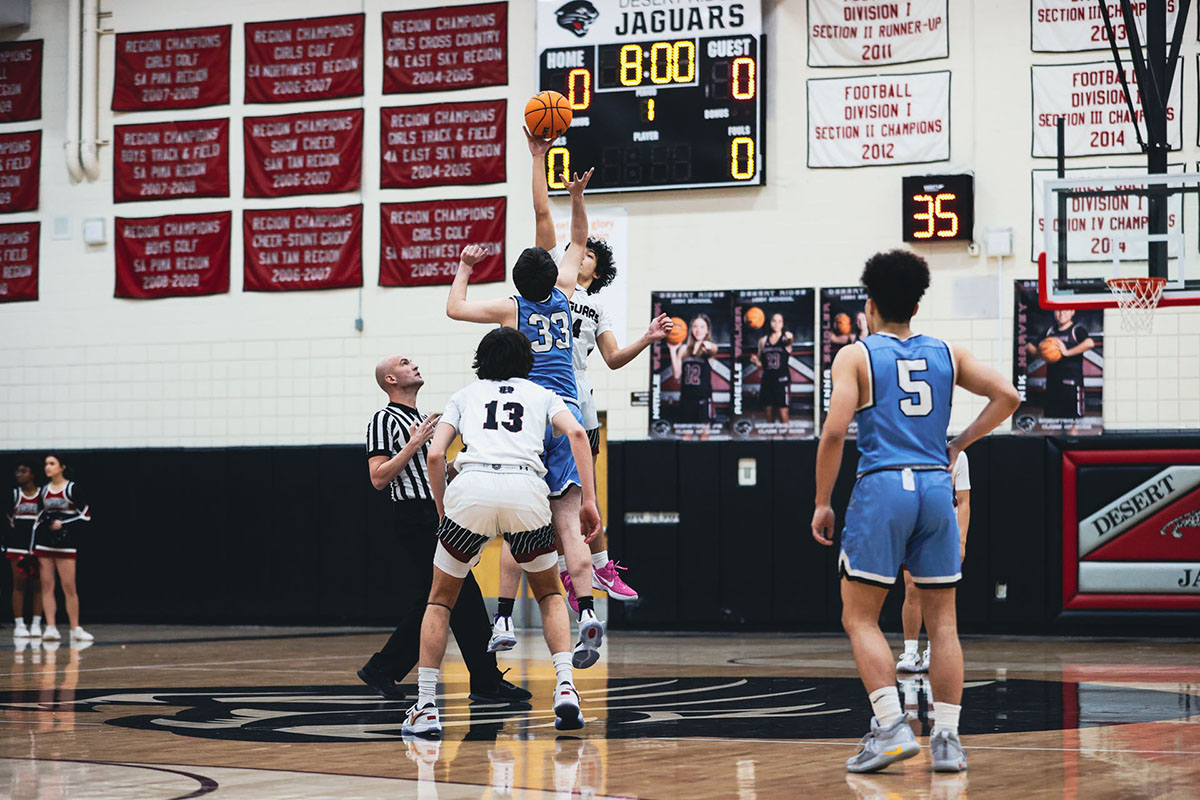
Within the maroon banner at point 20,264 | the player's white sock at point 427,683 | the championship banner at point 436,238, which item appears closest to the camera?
the player's white sock at point 427,683

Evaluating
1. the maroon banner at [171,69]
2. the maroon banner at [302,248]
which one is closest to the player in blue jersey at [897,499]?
the maroon banner at [302,248]

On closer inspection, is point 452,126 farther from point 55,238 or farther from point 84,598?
point 84,598

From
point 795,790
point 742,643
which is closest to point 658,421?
point 742,643

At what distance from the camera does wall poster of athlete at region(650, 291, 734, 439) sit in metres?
16.2

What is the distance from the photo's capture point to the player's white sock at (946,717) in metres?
5.61

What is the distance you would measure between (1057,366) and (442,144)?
23.1 ft

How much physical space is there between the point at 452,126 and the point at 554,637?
36.9 ft

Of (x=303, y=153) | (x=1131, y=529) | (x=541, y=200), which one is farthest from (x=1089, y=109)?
(x=541, y=200)

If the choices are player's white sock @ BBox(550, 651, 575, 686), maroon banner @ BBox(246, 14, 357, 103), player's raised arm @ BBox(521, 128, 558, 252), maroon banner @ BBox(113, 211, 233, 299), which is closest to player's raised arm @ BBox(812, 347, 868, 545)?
player's white sock @ BBox(550, 651, 575, 686)

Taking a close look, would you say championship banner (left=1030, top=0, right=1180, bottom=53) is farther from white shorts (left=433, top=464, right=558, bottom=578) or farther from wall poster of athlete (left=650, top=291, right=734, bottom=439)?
white shorts (left=433, top=464, right=558, bottom=578)

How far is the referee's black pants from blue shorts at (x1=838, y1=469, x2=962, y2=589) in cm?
318

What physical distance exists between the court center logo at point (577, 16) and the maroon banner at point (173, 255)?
4.62 m

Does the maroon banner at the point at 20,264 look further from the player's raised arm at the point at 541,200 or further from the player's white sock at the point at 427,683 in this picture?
the player's white sock at the point at 427,683

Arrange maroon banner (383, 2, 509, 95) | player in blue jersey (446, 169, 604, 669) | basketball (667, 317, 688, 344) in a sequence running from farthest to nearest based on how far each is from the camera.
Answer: maroon banner (383, 2, 509, 95) → basketball (667, 317, 688, 344) → player in blue jersey (446, 169, 604, 669)
